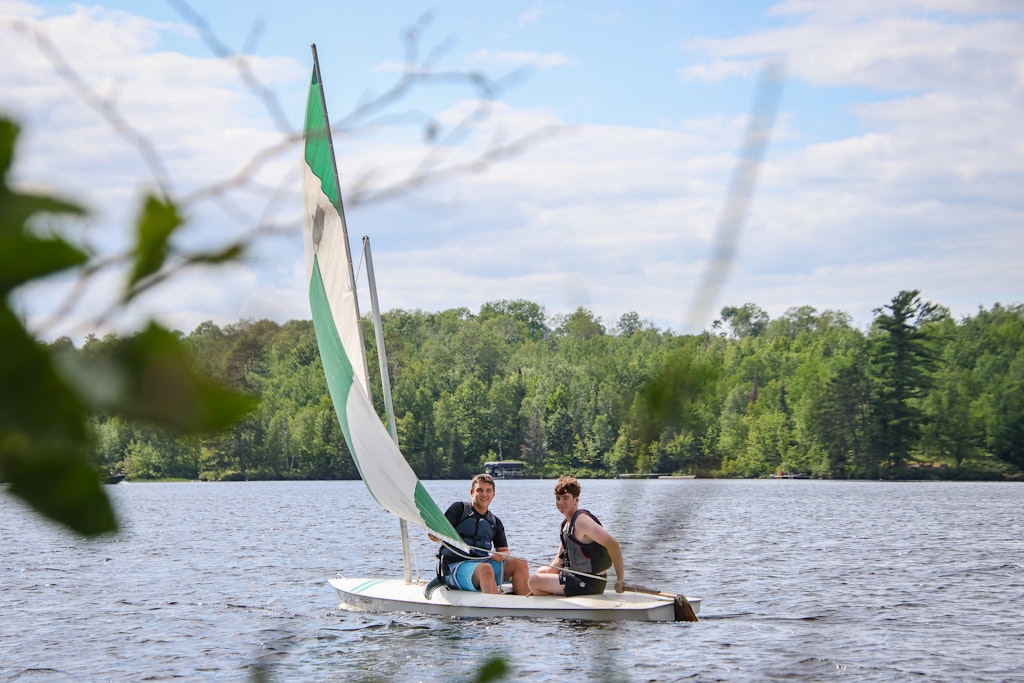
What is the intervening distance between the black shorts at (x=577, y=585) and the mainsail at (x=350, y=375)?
120cm

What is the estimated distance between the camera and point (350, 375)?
12039 millimetres

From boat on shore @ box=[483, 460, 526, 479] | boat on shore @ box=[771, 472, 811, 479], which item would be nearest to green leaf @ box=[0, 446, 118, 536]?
boat on shore @ box=[771, 472, 811, 479]

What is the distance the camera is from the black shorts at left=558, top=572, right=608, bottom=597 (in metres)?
12.5

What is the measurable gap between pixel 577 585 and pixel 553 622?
6.08 ft

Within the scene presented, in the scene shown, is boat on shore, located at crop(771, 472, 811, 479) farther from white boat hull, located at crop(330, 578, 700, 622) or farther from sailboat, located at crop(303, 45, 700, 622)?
sailboat, located at crop(303, 45, 700, 622)

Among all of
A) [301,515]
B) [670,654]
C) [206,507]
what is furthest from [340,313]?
[206,507]

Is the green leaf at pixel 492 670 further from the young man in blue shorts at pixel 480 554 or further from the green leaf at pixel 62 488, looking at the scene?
the young man in blue shorts at pixel 480 554

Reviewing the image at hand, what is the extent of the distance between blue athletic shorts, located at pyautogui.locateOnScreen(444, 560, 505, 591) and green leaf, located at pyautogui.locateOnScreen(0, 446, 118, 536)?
12640 millimetres

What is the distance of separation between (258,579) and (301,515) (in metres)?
27.9

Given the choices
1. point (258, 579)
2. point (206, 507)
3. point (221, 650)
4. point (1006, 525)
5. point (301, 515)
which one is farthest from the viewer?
point (206, 507)

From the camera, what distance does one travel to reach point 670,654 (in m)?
12.9

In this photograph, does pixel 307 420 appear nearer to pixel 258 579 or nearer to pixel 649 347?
pixel 258 579

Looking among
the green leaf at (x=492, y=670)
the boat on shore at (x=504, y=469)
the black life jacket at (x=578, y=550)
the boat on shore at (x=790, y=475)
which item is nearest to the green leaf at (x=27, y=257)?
the green leaf at (x=492, y=670)

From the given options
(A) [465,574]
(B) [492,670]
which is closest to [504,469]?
(A) [465,574]
